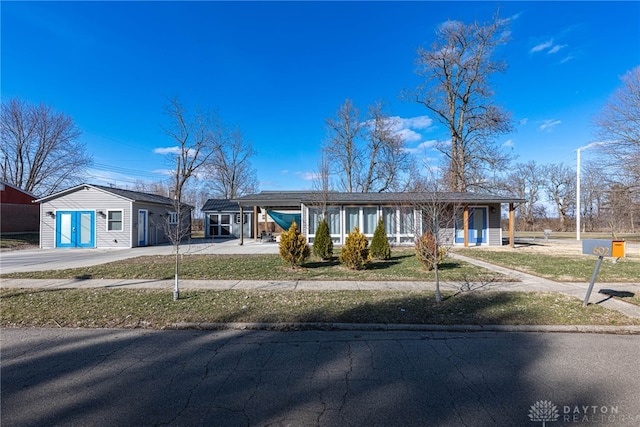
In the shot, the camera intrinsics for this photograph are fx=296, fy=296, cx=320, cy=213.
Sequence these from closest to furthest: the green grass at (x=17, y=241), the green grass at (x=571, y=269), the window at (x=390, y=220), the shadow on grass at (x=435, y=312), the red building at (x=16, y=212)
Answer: the shadow on grass at (x=435, y=312) → the green grass at (x=571, y=269) → the window at (x=390, y=220) → the green grass at (x=17, y=241) → the red building at (x=16, y=212)

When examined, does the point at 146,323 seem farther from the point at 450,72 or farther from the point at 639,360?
the point at 450,72

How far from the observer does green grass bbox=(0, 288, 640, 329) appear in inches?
187

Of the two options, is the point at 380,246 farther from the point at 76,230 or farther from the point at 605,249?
the point at 76,230

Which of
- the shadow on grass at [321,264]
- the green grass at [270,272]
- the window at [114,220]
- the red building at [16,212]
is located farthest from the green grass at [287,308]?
the red building at [16,212]

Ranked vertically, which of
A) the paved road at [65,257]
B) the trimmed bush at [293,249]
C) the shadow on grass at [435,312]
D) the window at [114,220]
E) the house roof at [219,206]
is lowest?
the paved road at [65,257]

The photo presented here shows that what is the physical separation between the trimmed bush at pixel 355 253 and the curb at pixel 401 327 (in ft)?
14.8

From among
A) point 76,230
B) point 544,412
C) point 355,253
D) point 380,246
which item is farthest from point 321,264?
point 76,230

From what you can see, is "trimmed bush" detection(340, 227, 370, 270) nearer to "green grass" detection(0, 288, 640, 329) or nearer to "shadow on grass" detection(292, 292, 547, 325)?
"green grass" detection(0, 288, 640, 329)

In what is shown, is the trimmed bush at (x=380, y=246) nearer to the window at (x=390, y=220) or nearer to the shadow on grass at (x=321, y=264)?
the shadow on grass at (x=321, y=264)

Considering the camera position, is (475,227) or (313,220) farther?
(475,227)

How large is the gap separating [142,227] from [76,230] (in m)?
3.45

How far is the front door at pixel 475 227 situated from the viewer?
17594 mm

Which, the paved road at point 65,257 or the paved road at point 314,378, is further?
the paved road at point 65,257

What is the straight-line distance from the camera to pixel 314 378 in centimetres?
308
